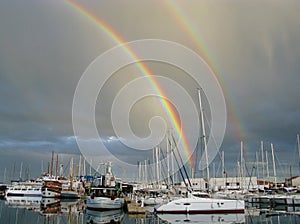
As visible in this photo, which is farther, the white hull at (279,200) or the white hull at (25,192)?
the white hull at (25,192)

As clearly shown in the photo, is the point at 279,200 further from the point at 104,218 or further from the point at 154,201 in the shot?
the point at 104,218

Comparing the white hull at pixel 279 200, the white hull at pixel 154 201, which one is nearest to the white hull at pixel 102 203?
the white hull at pixel 154 201

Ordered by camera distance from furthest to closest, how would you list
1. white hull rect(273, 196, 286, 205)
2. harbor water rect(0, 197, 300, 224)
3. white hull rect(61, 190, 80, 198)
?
white hull rect(61, 190, 80, 198) < white hull rect(273, 196, 286, 205) < harbor water rect(0, 197, 300, 224)

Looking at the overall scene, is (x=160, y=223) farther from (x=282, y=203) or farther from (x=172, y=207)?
(x=282, y=203)

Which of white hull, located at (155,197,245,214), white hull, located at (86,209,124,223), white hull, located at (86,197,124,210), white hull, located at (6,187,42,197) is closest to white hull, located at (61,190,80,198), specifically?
white hull, located at (6,187,42,197)

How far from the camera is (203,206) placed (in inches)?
1501

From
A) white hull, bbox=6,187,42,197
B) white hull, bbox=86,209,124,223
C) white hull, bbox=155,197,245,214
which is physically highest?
white hull, bbox=155,197,245,214

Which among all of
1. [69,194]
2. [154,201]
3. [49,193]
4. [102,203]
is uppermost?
[102,203]

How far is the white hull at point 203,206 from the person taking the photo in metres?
38.3

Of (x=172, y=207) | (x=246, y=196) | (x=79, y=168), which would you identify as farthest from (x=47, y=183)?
(x=172, y=207)

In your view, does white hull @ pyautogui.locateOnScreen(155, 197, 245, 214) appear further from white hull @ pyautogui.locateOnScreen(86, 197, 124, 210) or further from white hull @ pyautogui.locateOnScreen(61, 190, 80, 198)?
white hull @ pyautogui.locateOnScreen(61, 190, 80, 198)

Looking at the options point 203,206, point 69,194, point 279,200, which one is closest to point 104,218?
point 203,206

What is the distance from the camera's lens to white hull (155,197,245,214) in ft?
126

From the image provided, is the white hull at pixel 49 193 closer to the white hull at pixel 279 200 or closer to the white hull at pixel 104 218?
the white hull at pixel 104 218
